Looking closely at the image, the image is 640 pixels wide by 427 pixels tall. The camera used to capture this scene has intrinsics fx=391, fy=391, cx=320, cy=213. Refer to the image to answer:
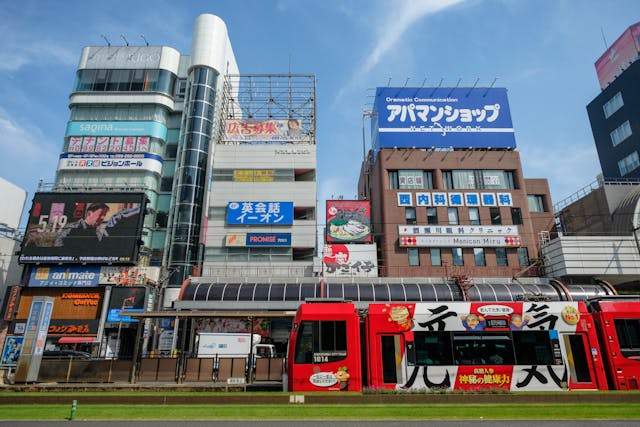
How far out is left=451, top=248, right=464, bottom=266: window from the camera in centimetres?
4278

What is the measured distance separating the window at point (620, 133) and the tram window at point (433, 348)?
200 ft

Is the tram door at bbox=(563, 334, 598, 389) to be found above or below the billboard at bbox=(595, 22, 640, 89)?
below

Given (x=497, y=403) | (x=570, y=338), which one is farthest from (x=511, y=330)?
(x=497, y=403)

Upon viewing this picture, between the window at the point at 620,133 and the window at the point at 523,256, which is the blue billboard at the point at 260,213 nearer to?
the window at the point at 523,256

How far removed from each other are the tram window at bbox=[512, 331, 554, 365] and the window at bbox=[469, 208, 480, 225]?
29729 mm

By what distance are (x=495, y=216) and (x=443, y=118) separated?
44.8 feet

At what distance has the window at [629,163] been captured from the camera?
184 feet

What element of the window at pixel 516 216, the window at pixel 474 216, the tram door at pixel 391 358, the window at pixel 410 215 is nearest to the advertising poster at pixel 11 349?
the tram door at pixel 391 358

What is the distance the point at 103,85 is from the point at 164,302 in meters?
36.2

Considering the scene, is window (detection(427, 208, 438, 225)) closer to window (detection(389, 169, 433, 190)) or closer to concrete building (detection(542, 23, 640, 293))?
window (detection(389, 169, 433, 190))

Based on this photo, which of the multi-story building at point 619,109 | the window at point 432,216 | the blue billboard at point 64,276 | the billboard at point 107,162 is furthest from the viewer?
the multi-story building at point 619,109

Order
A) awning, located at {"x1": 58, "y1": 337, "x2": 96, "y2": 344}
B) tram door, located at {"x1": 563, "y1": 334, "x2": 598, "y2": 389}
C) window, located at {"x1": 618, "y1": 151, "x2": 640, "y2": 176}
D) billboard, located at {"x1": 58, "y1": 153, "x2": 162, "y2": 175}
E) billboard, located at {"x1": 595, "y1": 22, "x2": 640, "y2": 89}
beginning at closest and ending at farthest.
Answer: tram door, located at {"x1": 563, "y1": 334, "x2": 598, "y2": 389}
awning, located at {"x1": 58, "y1": 337, "x2": 96, "y2": 344}
billboard, located at {"x1": 58, "y1": 153, "x2": 162, "y2": 175}
window, located at {"x1": 618, "y1": 151, "x2": 640, "y2": 176}
billboard, located at {"x1": 595, "y1": 22, "x2": 640, "y2": 89}

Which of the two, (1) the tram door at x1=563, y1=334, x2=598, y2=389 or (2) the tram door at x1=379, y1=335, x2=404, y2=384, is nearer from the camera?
(1) the tram door at x1=563, y1=334, x2=598, y2=389

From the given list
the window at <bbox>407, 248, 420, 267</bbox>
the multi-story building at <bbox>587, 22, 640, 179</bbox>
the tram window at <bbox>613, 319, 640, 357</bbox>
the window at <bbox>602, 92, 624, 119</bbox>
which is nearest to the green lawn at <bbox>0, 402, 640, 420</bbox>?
the tram window at <bbox>613, 319, 640, 357</bbox>
